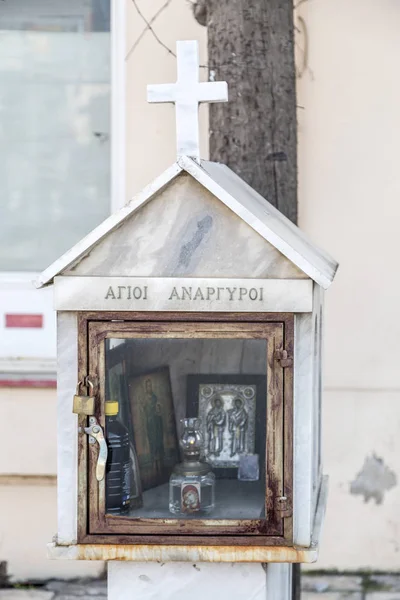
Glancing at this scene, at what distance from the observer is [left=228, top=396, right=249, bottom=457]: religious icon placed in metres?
2.61

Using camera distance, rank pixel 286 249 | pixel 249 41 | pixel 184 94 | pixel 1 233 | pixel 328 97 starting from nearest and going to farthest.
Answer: pixel 286 249 < pixel 184 94 < pixel 249 41 < pixel 328 97 < pixel 1 233

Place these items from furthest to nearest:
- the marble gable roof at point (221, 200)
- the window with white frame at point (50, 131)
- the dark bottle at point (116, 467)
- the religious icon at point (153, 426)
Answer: the window with white frame at point (50, 131) < the religious icon at point (153, 426) < the dark bottle at point (116, 467) < the marble gable roof at point (221, 200)

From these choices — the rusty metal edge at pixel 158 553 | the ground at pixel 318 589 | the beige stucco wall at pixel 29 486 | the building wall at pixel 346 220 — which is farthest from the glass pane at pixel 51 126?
the rusty metal edge at pixel 158 553

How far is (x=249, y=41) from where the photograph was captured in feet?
10.6

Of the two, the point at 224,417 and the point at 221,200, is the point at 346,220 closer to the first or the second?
the point at 224,417

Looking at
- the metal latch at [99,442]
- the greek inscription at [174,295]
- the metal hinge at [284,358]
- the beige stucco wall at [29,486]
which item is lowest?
the beige stucco wall at [29,486]

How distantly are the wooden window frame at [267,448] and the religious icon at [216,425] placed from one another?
0.28 meters

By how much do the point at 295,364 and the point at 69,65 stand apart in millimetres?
2851

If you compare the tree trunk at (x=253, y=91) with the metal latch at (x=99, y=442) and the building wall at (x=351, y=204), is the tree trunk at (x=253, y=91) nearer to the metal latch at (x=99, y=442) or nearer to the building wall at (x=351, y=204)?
the metal latch at (x=99, y=442)

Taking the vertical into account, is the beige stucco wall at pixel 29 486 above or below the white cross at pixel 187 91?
below

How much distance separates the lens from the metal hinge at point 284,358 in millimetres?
2332

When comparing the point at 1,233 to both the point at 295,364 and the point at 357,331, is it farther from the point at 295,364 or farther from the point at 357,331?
the point at 295,364

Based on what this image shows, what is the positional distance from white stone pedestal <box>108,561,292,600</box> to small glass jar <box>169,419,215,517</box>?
138 millimetres

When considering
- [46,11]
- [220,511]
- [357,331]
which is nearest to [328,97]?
[357,331]
